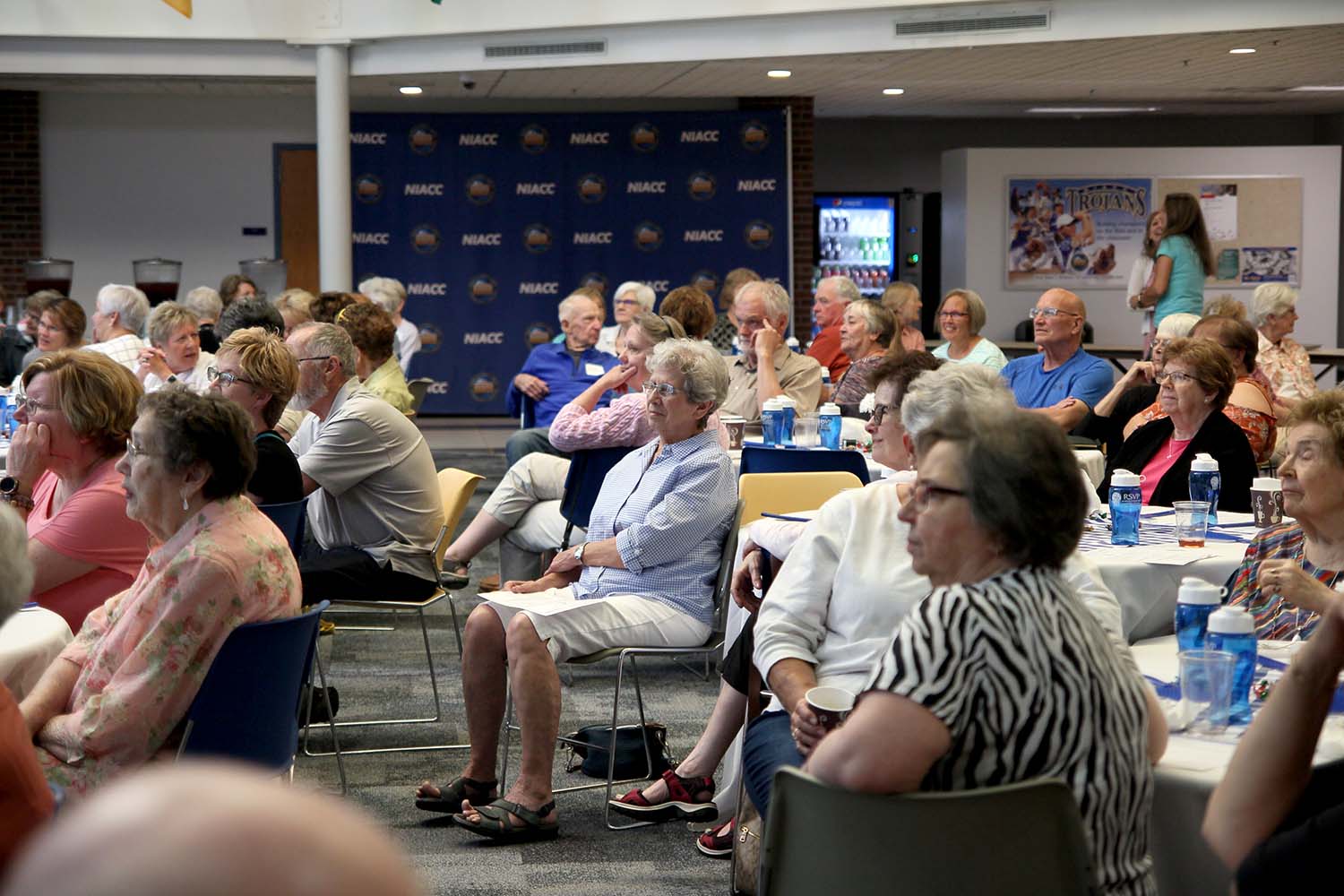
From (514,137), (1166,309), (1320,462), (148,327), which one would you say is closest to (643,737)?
(1320,462)

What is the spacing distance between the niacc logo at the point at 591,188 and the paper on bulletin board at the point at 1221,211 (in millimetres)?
5854

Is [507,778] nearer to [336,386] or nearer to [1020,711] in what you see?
[336,386]

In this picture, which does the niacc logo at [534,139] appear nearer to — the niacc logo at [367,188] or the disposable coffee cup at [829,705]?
the niacc logo at [367,188]

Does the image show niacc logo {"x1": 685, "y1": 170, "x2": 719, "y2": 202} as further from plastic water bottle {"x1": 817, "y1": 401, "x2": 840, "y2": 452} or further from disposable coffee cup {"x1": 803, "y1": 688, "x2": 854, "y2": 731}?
disposable coffee cup {"x1": 803, "y1": 688, "x2": 854, "y2": 731}

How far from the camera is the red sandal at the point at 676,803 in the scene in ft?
13.1

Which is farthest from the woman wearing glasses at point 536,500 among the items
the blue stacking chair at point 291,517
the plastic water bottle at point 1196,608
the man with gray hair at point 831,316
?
the plastic water bottle at point 1196,608

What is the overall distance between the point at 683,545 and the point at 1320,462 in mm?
1685

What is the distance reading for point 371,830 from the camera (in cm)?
65

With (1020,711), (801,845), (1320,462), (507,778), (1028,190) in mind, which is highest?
(1028,190)

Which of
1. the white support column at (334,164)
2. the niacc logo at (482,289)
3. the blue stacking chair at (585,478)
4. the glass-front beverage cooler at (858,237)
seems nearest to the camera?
the blue stacking chair at (585,478)

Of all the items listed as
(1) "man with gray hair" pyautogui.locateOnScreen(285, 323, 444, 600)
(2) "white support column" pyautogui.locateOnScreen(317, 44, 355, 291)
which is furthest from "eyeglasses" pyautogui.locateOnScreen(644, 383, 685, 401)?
(2) "white support column" pyautogui.locateOnScreen(317, 44, 355, 291)

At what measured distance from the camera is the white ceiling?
10531mm

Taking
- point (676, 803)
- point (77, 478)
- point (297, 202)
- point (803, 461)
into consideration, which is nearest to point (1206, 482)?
point (803, 461)

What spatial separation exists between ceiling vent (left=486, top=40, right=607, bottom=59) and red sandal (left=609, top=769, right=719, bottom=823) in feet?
25.9
